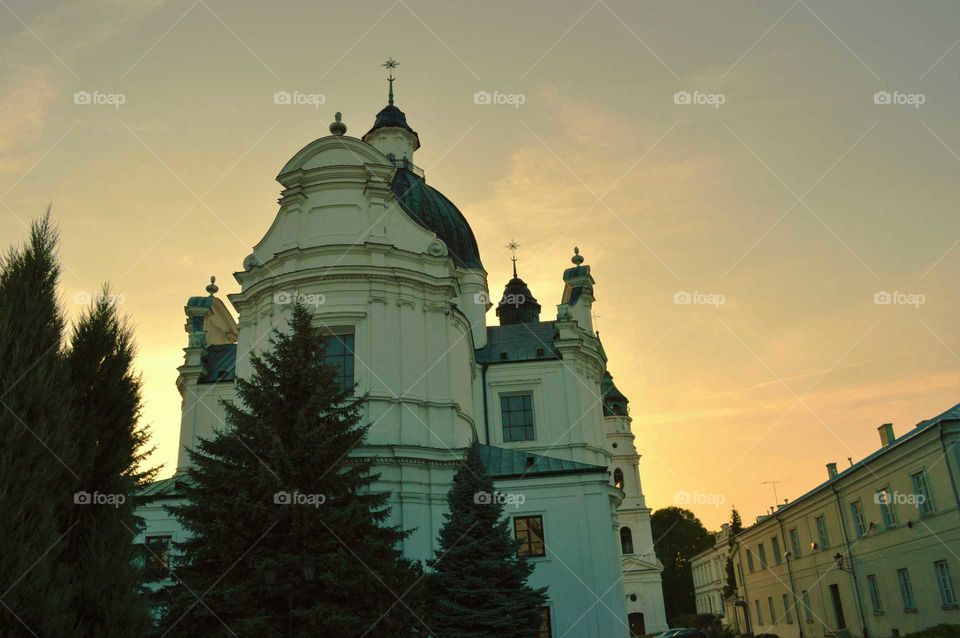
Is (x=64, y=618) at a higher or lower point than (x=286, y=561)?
lower

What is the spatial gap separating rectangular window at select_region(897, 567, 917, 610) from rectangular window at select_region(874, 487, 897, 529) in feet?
4.93

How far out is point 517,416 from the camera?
31.2m

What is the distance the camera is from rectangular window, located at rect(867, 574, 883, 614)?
26653 mm

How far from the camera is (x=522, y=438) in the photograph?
3069cm

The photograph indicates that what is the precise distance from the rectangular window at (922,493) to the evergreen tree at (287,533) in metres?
16.6

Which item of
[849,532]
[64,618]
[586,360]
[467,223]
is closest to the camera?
[64,618]

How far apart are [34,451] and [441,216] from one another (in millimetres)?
27957

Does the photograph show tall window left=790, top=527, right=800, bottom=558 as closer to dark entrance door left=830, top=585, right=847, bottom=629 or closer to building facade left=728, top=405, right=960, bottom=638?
building facade left=728, top=405, right=960, bottom=638

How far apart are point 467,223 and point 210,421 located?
14.9 metres

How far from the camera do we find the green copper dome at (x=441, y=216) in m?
33.9

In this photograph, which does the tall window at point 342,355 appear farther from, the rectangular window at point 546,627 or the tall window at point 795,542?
the tall window at point 795,542

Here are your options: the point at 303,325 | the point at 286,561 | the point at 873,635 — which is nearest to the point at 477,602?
the point at 286,561

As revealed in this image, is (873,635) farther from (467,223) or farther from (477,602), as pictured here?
(467,223)

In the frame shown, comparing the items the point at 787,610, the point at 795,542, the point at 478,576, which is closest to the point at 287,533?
the point at 478,576
